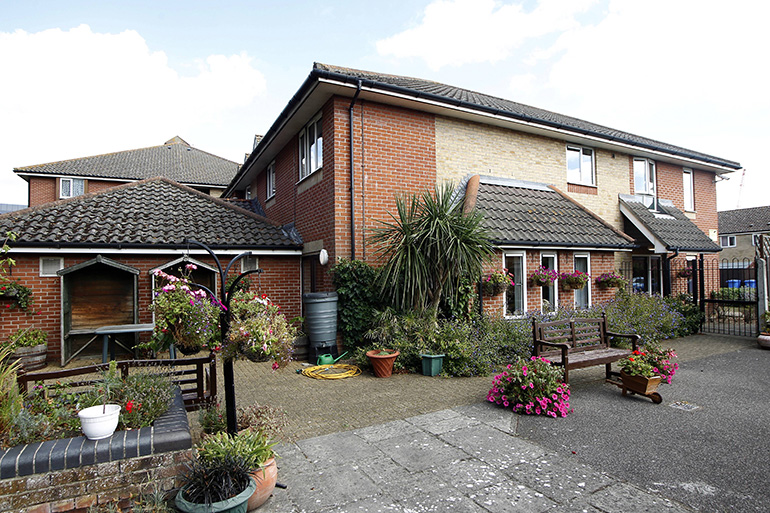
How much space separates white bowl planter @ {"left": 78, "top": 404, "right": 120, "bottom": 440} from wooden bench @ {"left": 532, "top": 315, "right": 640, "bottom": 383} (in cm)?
542

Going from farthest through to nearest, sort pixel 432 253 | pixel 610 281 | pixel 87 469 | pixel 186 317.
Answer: pixel 610 281 < pixel 432 253 < pixel 186 317 < pixel 87 469

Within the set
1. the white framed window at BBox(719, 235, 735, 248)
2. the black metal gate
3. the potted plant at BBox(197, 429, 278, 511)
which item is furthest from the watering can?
the white framed window at BBox(719, 235, 735, 248)

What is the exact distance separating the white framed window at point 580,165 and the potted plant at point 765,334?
18.2ft

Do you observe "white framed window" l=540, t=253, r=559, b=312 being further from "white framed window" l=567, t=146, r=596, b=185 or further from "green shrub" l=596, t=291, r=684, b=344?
"white framed window" l=567, t=146, r=596, b=185

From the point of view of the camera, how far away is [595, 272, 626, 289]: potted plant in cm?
1120

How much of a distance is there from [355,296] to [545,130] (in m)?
7.38

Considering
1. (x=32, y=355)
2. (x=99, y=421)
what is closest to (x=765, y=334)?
(x=99, y=421)

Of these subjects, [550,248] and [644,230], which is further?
[644,230]

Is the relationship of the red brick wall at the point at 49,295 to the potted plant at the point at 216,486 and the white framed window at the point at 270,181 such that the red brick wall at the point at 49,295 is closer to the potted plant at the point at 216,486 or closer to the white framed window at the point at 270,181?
the white framed window at the point at 270,181

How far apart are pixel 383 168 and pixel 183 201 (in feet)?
20.5

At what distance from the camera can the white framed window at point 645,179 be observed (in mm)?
14016

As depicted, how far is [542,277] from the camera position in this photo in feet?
33.5

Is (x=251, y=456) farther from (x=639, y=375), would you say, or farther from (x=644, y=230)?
(x=644, y=230)

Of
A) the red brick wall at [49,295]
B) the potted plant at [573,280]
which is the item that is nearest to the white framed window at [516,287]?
the potted plant at [573,280]
